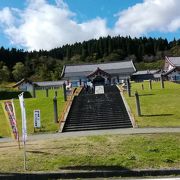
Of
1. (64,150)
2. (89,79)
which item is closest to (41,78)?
(89,79)

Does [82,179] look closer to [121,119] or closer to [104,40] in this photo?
[121,119]

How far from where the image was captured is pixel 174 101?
1253 inches

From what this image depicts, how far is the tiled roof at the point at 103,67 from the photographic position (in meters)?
81.0

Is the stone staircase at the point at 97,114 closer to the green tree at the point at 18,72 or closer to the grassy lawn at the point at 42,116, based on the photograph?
the grassy lawn at the point at 42,116

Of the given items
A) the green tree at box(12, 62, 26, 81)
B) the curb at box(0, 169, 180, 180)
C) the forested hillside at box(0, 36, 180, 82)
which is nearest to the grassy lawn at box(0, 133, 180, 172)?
the curb at box(0, 169, 180, 180)

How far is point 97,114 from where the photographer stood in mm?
28328

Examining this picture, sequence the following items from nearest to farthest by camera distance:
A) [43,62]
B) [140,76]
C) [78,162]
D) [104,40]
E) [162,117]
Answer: [78,162] < [162,117] < [140,76] < [43,62] < [104,40]

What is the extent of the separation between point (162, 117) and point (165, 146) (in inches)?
445

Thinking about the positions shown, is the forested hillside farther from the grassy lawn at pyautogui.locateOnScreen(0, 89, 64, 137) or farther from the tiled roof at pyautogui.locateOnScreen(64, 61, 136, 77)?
the grassy lawn at pyautogui.locateOnScreen(0, 89, 64, 137)

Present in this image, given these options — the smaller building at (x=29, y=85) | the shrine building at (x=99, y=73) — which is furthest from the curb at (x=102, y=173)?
the smaller building at (x=29, y=85)

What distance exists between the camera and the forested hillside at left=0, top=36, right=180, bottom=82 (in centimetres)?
11486

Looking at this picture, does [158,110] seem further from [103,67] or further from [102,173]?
[103,67]

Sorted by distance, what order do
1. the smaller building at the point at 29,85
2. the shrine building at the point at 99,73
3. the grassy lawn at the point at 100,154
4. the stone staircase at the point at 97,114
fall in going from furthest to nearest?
1. the smaller building at the point at 29,85
2. the shrine building at the point at 99,73
3. the stone staircase at the point at 97,114
4. the grassy lawn at the point at 100,154

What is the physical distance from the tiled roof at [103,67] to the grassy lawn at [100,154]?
2533 inches
